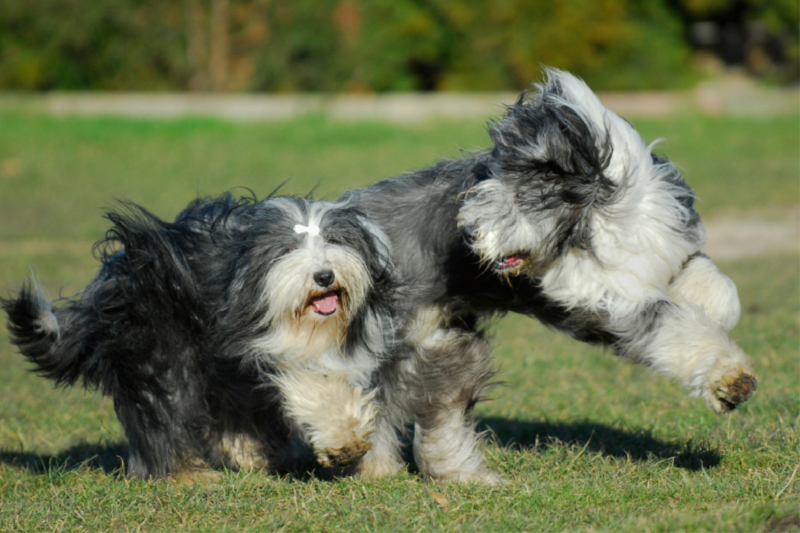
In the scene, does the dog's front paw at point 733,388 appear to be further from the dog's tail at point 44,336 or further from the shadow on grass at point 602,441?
the dog's tail at point 44,336

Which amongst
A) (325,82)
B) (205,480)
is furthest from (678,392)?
(325,82)

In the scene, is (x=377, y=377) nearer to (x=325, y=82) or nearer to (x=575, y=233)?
(x=575, y=233)

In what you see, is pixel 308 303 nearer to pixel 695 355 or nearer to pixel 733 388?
pixel 695 355

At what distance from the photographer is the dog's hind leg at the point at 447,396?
376cm

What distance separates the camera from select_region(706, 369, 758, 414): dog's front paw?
313 centimetres

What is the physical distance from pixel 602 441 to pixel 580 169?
1541 millimetres

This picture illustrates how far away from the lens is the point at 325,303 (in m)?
3.44

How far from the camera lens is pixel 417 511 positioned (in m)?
3.30

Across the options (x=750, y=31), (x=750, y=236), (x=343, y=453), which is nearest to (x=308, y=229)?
(x=343, y=453)

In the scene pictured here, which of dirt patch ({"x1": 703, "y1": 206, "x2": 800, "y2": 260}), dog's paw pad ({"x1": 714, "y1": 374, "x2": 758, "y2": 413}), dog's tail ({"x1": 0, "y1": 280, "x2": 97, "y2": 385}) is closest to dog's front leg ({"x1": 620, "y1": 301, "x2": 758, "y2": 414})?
dog's paw pad ({"x1": 714, "y1": 374, "x2": 758, "y2": 413})

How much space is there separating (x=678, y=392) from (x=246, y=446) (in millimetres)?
2503

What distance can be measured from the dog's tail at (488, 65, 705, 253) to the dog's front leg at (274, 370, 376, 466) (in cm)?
98

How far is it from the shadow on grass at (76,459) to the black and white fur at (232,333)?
15.1 inches

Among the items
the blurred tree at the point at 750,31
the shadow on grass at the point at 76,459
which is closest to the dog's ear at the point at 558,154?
the shadow on grass at the point at 76,459
